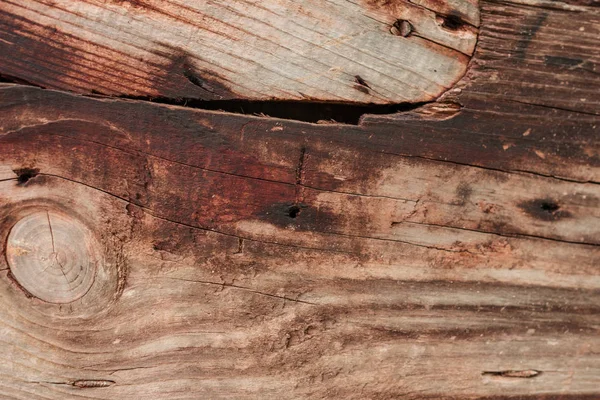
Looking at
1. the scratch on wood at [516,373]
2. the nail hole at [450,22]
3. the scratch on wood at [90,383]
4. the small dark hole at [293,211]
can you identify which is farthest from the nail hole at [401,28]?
the scratch on wood at [90,383]

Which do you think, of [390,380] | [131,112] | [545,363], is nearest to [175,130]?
[131,112]

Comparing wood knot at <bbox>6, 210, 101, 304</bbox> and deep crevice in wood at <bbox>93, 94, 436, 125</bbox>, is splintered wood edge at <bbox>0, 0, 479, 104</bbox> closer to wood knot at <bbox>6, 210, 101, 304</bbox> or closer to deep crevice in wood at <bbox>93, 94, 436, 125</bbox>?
deep crevice in wood at <bbox>93, 94, 436, 125</bbox>

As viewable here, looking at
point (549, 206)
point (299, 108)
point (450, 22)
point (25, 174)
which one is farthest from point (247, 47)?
point (549, 206)

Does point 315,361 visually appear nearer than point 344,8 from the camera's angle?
No

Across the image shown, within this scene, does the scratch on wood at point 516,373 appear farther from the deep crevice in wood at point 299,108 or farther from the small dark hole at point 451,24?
the small dark hole at point 451,24

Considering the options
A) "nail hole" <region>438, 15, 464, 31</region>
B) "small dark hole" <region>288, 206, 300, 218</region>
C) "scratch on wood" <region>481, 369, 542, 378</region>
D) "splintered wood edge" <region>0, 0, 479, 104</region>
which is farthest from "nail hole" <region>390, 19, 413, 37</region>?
"scratch on wood" <region>481, 369, 542, 378</region>

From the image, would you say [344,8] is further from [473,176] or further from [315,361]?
[315,361]
